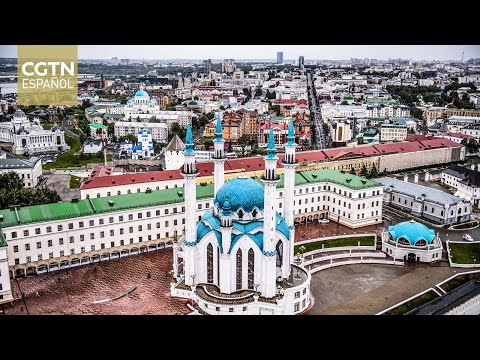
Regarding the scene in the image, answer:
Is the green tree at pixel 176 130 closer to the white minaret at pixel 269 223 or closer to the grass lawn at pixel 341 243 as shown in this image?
the grass lawn at pixel 341 243

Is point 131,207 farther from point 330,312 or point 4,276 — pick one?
point 330,312

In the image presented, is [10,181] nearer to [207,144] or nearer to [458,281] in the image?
[207,144]

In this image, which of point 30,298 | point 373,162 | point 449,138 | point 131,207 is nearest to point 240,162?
point 131,207

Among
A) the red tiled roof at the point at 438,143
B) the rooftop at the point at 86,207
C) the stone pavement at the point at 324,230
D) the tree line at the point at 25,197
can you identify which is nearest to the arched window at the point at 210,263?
the rooftop at the point at 86,207

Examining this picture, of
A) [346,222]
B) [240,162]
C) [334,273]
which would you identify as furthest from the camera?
[240,162]

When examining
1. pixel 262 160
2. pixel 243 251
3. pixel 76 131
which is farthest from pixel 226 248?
pixel 76 131

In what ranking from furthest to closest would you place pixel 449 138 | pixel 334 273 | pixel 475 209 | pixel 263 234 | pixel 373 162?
1. pixel 449 138
2. pixel 373 162
3. pixel 475 209
4. pixel 334 273
5. pixel 263 234
